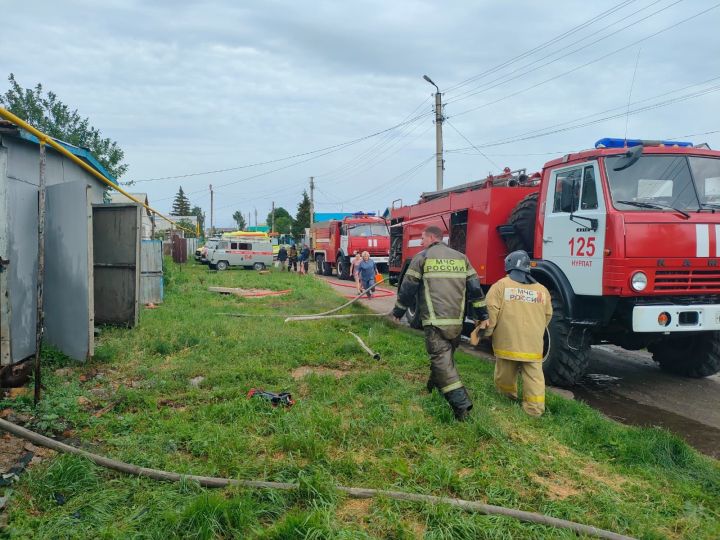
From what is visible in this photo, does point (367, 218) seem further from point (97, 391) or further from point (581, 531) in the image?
point (581, 531)

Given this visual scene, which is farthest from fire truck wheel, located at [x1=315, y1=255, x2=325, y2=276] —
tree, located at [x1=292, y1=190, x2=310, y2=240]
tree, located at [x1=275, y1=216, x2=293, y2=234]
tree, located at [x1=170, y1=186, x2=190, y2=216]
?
tree, located at [x1=170, y1=186, x2=190, y2=216]

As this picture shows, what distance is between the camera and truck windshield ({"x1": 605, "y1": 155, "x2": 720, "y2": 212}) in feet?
18.0

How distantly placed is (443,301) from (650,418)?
2.48 meters

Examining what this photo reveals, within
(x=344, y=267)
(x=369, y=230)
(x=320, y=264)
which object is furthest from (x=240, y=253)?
(x=369, y=230)

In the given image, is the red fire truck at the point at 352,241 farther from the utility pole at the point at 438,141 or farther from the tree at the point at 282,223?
the tree at the point at 282,223

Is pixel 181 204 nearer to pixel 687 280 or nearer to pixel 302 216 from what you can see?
pixel 302 216

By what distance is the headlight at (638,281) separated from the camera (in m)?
5.18

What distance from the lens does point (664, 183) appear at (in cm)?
560

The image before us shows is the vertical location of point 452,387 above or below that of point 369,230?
below

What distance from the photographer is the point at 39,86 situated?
27.2 m

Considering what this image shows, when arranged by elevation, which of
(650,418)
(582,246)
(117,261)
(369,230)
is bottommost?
(650,418)

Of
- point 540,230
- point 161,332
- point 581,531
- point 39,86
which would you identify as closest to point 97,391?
point 161,332

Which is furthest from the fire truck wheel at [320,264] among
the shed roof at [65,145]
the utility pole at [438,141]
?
the shed roof at [65,145]

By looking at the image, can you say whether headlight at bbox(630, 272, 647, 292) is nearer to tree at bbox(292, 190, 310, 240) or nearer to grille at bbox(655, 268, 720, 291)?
grille at bbox(655, 268, 720, 291)
